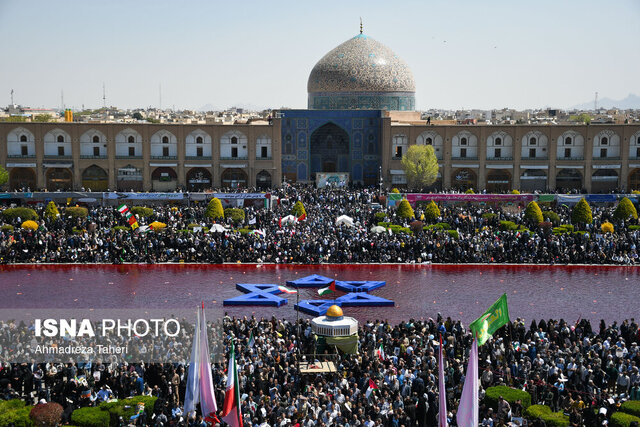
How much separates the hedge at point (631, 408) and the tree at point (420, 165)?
114ft

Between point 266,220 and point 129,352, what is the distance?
2045cm

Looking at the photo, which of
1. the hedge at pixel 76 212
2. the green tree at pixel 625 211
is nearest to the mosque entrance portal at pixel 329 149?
the hedge at pixel 76 212

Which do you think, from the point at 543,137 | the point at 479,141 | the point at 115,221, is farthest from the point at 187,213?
the point at 543,137

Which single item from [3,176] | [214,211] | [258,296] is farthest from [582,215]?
[3,176]

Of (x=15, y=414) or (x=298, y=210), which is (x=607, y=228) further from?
(x=15, y=414)

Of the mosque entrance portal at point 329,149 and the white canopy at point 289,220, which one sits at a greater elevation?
the mosque entrance portal at point 329,149

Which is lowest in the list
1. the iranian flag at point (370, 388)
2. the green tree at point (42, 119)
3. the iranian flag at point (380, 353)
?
the iranian flag at point (370, 388)

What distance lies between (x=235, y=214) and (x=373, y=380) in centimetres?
2336

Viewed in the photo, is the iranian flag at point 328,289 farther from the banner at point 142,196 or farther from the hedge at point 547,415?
the banner at point 142,196

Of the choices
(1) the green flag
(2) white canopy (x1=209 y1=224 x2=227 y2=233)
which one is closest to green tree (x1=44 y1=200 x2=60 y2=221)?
(2) white canopy (x1=209 y1=224 x2=227 y2=233)

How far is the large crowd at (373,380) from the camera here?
16.1 m

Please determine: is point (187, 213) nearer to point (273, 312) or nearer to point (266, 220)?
point (266, 220)

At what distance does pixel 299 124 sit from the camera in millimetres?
54438

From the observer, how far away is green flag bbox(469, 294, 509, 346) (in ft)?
51.4
